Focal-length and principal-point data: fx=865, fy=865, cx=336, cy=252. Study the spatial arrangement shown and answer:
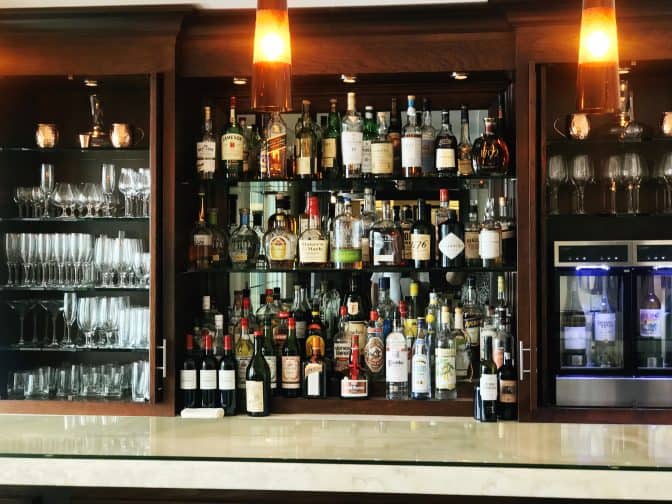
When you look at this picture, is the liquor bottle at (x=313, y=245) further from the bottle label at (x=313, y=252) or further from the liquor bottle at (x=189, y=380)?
the liquor bottle at (x=189, y=380)

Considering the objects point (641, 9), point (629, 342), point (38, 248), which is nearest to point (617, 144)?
point (641, 9)

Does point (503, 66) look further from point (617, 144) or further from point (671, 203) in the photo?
point (671, 203)

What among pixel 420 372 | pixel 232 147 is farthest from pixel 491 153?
pixel 232 147

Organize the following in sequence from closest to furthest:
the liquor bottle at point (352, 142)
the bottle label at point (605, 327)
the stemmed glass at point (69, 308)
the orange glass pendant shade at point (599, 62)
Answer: the orange glass pendant shade at point (599, 62) < the bottle label at point (605, 327) < the liquor bottle at point (352, 142) < the stemmed glass at point (69, 308)

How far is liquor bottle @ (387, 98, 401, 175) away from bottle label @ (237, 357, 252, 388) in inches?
38.6

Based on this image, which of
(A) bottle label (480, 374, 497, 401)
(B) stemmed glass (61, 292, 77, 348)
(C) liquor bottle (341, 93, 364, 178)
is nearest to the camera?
(A) bottle label (480, 374, 497, 401)

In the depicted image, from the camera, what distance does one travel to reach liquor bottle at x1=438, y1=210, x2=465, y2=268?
3424 mm

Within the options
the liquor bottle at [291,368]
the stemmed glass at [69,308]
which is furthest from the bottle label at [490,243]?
the stemmed glass at [69,308]

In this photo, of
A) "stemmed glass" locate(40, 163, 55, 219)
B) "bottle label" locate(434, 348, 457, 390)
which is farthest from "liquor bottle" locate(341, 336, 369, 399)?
"stemmed glass" locate(40, 163, 55, 219)

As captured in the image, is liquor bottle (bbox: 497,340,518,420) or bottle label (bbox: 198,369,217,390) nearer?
liquor bottle (bbox: 497,340,518,420)

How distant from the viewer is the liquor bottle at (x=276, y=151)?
3498 millimetres

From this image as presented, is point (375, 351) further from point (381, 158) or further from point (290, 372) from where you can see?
point (381, 158)

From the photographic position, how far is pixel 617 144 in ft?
11.4

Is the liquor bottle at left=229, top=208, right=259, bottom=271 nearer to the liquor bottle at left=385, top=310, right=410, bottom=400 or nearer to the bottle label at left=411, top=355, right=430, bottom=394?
the liquor bottle at left=385, top=310, right=410, bottom=400
